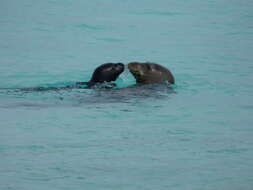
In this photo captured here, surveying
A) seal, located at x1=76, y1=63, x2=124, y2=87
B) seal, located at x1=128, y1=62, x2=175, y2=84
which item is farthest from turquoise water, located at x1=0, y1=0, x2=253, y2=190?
seal, located at x1=76, y1=63, x2=124, y2=87

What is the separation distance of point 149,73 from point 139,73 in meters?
0.14

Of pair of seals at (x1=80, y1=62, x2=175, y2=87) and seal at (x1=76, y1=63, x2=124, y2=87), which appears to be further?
seal at (x1=76, y1=63, x2=124, y2=87)

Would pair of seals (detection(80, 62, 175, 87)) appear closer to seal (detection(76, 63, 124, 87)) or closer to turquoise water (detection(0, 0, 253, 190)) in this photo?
seal (detection(76, 63, 124, 87))

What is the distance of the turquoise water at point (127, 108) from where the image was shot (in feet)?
19.3

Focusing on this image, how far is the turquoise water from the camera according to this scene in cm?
589

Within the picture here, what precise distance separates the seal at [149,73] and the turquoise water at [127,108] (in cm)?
22

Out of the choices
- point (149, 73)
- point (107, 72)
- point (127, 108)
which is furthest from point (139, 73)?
point (127, 108)

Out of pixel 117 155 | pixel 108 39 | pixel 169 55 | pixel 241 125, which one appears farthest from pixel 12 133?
pixel 108 39

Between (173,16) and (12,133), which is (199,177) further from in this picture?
(173,16)

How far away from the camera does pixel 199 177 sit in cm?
584

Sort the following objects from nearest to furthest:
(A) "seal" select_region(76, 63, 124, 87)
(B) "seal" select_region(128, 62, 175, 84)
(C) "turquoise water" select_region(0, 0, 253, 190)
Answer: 1. (C) "turquoise water" select_region(0, 0, 253, 190)
2. (B) "seal" select_region(128, 62, 175, 84)
3. (A) "seal" select_region(76, 63, 124, 87)

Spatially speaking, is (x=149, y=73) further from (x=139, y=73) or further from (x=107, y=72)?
(x=107, y=72)

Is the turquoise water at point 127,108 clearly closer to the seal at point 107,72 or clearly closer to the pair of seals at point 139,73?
the pair of seals at point 139,73


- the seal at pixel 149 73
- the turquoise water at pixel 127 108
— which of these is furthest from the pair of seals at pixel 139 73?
the turquoise water at pixel 127 108
